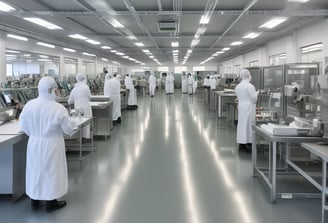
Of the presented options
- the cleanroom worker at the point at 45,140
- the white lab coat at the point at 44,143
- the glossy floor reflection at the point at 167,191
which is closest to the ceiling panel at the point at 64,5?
the glossy floor reflection at the point at 167,191

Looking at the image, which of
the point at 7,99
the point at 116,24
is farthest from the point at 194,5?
the point at 7,99

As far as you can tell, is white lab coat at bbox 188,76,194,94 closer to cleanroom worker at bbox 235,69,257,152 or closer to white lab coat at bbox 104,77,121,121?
white lab coat at bbox 104,77,121,121

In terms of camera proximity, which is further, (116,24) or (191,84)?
(191,84)

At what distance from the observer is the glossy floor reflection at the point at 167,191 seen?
2809mm

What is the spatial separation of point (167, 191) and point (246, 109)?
93.5 inches

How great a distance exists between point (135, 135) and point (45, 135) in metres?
4.00

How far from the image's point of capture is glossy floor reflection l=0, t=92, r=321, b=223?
2809mm

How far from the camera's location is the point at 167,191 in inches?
135

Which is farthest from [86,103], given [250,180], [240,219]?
[240,219]

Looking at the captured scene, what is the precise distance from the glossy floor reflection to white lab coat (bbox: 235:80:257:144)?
33cm

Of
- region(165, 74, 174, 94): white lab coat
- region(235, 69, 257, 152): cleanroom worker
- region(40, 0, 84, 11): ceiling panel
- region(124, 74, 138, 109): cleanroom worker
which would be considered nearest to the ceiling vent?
region(40, 0, 84, 11): ceiling panel

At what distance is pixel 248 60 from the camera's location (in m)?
17.2

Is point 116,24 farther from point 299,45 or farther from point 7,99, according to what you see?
point 299,45

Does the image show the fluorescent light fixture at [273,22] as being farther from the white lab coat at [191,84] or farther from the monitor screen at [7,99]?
the white lab coat at [191,84]
